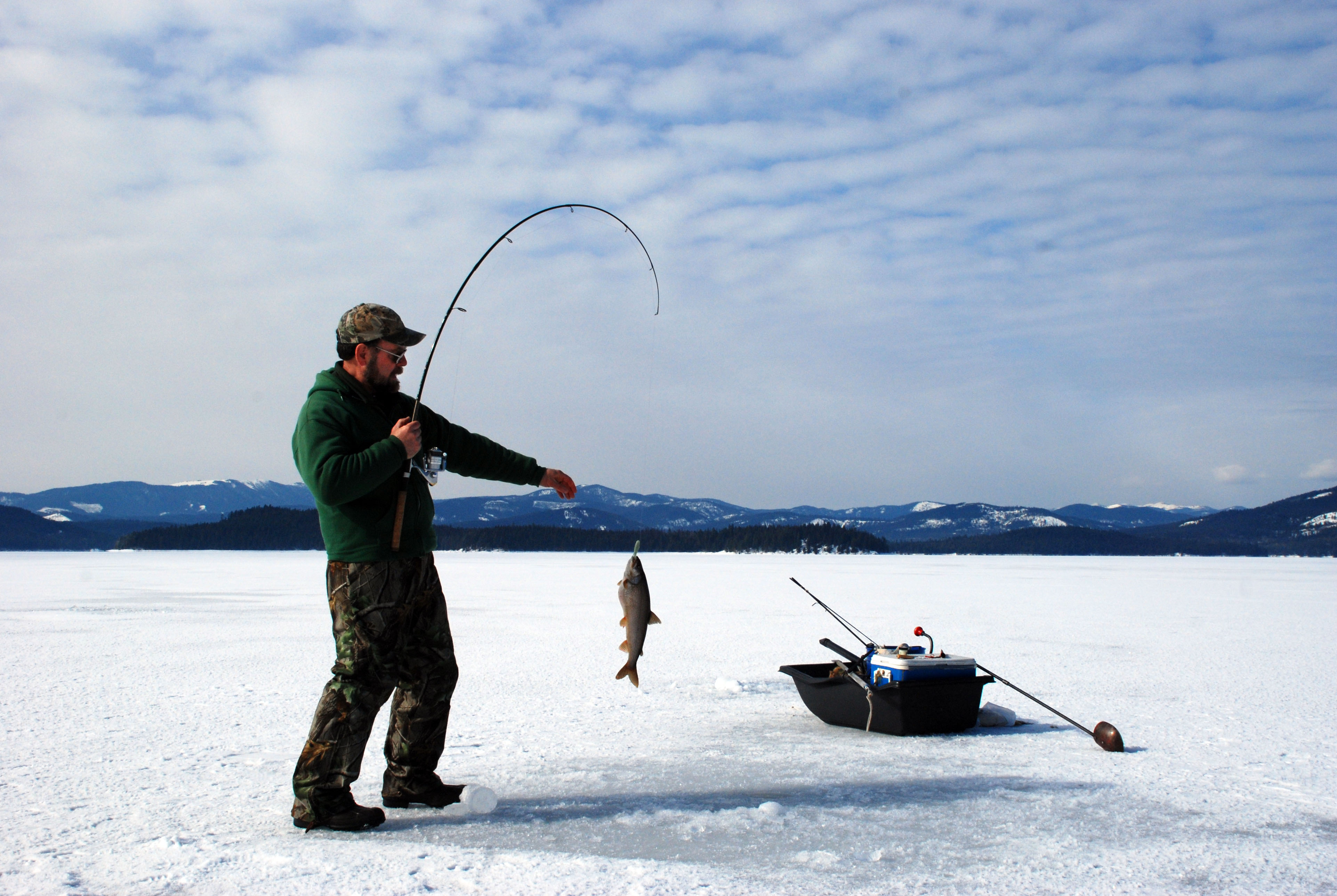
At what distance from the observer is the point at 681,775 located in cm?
425

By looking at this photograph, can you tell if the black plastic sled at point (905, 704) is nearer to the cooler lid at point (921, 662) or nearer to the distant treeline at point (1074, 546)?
the cooler lid at point (921, 662)

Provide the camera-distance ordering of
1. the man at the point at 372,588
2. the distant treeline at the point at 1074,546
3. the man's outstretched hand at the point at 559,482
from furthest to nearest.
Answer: the distant treeline at the point at 1074,546 → the man's outstretched hand at the point at 559,482 → the man at the point at 372,588

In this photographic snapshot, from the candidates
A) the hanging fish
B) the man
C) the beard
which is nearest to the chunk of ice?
the hanging fish

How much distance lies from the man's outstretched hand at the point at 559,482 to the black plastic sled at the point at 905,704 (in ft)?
7.17

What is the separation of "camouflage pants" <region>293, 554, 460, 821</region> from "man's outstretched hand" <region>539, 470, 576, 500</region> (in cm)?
72

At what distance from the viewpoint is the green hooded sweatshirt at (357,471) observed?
303 cm

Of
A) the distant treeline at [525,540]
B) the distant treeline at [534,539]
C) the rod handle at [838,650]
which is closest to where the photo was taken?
the rod handle at [838,650]

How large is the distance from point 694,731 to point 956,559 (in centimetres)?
6524

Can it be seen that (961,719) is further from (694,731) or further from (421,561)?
(421,561)

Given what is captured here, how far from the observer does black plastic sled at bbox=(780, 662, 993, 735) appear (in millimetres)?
5086

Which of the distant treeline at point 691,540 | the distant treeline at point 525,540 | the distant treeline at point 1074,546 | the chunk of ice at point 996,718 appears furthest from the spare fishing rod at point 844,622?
the distant treeline at point 1074,546

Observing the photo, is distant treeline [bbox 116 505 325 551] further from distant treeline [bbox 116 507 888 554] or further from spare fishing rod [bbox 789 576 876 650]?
spare fishing rod [bbox 789 576 876 650]

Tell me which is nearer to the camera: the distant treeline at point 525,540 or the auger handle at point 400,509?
the auger handle at point 400,509

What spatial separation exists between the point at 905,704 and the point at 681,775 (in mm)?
1553
